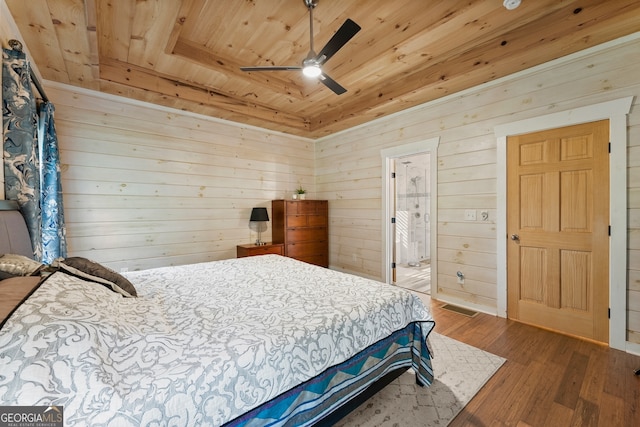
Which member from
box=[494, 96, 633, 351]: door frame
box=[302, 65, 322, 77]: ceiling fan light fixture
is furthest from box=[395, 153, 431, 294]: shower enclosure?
box=[302, 65, 322, 77]: ceiling fan light fixture

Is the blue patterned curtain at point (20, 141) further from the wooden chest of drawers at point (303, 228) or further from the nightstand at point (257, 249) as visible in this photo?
the wooden chest of drawers at point (303, 228)

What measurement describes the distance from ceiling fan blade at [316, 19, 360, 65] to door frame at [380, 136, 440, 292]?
2054 mm

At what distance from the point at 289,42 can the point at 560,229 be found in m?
3.22

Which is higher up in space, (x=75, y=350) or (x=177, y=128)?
(x=177, y=128)

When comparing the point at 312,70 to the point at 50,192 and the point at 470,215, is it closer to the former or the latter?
the point at 470,215

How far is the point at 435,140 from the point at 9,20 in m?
4.10

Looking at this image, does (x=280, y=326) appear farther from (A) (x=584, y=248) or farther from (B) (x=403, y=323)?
(A) (x=584, y=248)

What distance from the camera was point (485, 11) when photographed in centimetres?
211

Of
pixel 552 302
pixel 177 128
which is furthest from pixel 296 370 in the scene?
pixel 177 128

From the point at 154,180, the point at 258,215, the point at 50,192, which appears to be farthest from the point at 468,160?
the point at 50,192

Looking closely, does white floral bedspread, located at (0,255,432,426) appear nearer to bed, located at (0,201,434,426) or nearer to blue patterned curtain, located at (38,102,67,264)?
bed, located at (0,201,434,426)

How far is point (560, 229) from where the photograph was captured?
259 cm

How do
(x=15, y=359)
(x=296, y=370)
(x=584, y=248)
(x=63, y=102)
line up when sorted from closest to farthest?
(x=15, y=359) < (x=296, y=370) < (x=584, y=248) < (x=63, y=102)

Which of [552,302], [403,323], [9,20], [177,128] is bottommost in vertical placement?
[552,302]
